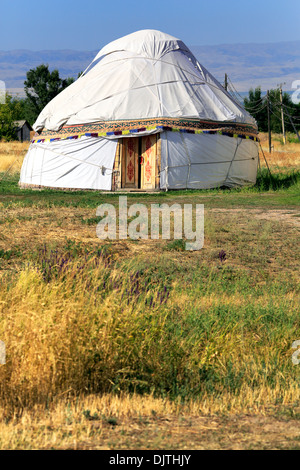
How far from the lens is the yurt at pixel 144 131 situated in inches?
738

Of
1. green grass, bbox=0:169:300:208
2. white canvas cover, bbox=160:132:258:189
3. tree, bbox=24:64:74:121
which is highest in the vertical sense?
tree, bbox=24:64:74:121

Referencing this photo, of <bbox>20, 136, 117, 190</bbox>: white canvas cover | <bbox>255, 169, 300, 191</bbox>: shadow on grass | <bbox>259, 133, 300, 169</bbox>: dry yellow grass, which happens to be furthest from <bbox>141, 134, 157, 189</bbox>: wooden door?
<bbox>259, 133, 300, 169</bbox>: dry yellow grass

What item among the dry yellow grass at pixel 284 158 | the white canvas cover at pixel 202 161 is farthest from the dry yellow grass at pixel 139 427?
the dry yellow grass at pixel 284 158

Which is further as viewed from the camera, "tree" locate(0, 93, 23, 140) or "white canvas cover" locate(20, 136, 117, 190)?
"tree" locate(0, 93, 23, 140)

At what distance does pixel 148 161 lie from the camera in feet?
62.4

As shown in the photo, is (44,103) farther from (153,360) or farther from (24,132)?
(153,360)

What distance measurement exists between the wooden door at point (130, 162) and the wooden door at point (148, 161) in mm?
210

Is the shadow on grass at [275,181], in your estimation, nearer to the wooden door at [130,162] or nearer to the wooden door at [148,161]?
the wooden door at [148,161]

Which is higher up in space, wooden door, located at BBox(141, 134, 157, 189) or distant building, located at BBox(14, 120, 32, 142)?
distant building, located at BBox(14, 120, 32, 142)

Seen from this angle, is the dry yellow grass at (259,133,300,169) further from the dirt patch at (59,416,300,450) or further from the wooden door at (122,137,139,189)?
the dirt patch at (59,416,300,450)

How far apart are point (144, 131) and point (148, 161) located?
94 cm

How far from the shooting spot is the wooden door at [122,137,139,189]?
62.7 ft

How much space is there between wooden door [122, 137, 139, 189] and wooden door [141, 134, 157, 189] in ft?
Result: 0.69

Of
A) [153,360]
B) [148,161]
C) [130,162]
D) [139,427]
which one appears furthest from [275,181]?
[139,427]
